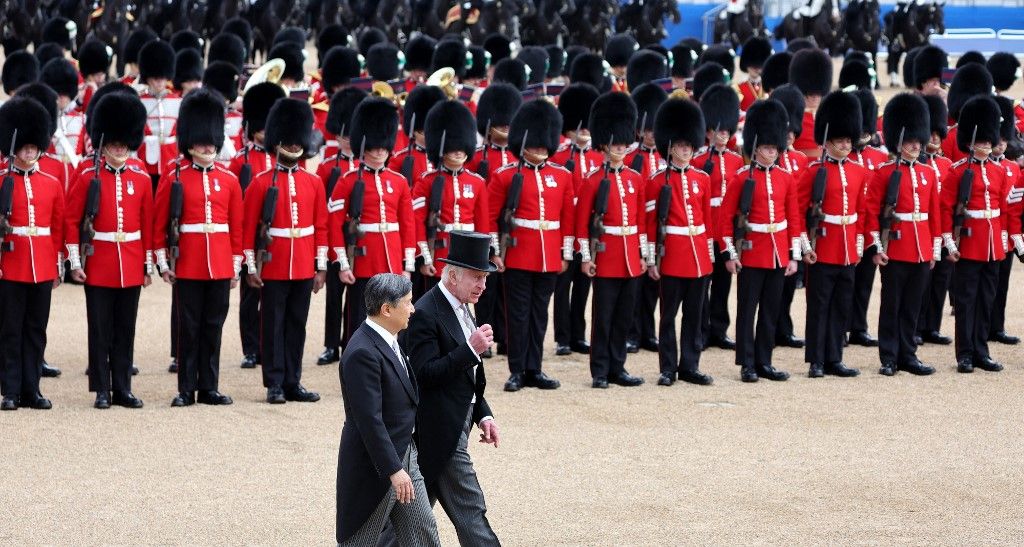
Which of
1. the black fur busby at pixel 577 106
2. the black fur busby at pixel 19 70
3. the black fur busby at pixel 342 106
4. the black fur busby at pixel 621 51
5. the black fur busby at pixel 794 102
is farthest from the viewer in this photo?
the black fur busby at pixel 621 51

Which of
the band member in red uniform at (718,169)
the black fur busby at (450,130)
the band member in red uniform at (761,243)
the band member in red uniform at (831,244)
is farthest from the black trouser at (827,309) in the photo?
the black fur busby at (450,130)

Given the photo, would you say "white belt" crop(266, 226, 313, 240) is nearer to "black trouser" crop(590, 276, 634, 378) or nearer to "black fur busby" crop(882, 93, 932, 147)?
"black trouser" crop(590, 276, 634, 378)

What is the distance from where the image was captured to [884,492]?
20.7 feet

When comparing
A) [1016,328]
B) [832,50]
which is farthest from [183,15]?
[1016,328]

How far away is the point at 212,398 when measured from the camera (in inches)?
306

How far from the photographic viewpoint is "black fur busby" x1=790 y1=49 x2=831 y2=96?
36.2ft

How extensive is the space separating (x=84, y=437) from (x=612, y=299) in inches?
97.6

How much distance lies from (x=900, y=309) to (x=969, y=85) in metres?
2.73

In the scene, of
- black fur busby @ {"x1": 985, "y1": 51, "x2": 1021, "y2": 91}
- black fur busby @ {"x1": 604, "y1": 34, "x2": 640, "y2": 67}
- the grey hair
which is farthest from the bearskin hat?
the grey hair

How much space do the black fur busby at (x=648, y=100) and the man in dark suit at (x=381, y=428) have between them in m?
5.19

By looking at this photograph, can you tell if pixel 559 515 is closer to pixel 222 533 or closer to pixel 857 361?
pixel 222 533

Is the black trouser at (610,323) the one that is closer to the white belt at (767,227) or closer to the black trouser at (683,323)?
the black trouser at (683,323)

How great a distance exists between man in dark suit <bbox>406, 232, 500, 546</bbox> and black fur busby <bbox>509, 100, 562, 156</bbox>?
3.42 m

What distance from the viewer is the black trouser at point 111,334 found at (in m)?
7.65
